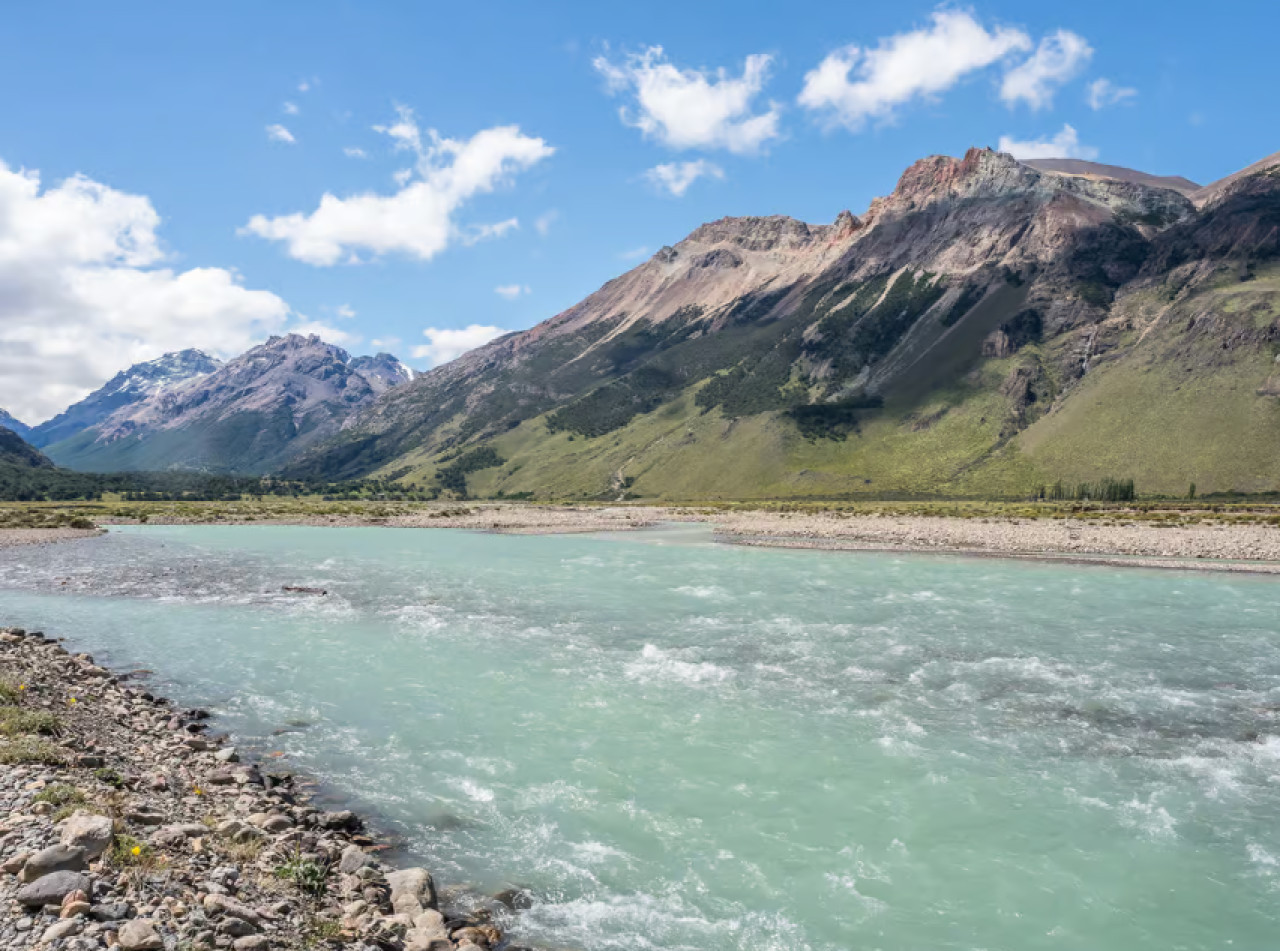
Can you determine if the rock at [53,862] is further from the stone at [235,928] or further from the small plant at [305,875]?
the small plant at [305,875]

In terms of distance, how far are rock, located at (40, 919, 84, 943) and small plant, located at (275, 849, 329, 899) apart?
316cm

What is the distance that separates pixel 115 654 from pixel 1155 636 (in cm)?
4434

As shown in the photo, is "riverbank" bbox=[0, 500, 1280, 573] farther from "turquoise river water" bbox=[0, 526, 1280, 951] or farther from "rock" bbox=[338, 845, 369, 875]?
"rock" bbox=[338, 845, 369, 875]

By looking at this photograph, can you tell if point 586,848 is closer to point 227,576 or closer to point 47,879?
point 47,879

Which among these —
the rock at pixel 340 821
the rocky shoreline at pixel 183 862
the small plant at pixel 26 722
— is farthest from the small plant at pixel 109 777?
the rock at pixel 340 821

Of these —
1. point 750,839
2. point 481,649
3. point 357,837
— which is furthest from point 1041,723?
point 481,649

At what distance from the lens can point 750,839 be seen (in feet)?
45.4

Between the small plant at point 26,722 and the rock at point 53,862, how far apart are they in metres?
7.23

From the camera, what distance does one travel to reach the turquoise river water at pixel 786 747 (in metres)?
11.9

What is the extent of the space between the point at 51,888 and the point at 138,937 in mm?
1546

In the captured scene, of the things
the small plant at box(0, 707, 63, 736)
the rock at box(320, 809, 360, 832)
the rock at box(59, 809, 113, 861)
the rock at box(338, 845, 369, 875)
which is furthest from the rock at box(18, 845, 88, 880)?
the small plant at box(0, 707, 63, 736)

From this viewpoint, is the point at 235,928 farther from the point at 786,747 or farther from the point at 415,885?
the point at 786,747

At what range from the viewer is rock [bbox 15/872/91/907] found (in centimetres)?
806

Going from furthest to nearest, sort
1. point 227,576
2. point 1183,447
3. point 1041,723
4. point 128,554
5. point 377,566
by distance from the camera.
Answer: point 1183,447 → point 128,554 → point 377,566 → point 227,576 → point 1041,723
